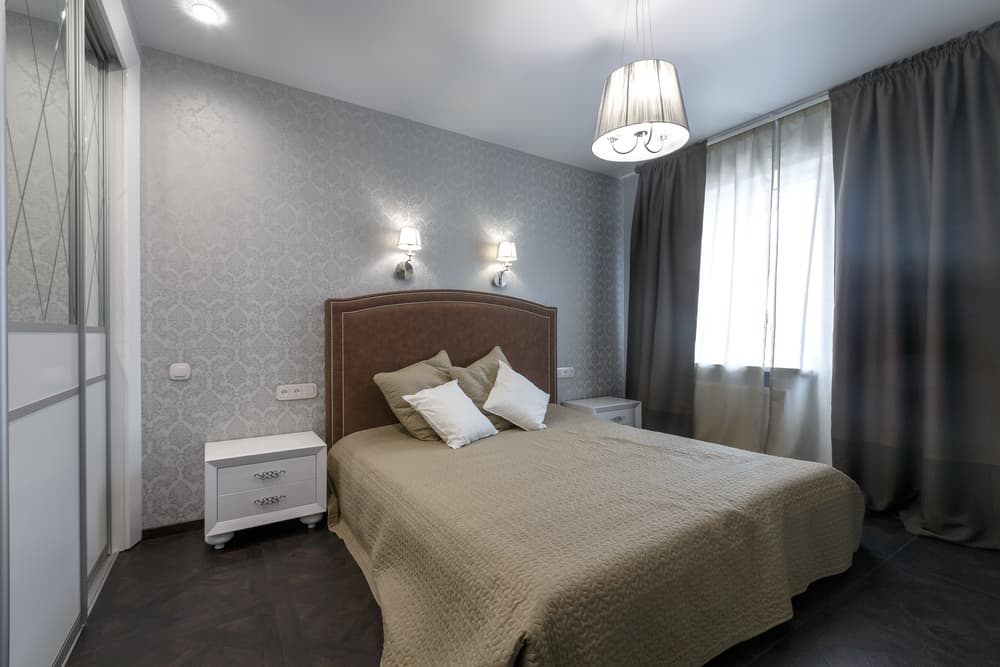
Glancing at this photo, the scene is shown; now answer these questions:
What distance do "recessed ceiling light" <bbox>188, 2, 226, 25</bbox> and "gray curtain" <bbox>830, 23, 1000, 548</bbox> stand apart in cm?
360

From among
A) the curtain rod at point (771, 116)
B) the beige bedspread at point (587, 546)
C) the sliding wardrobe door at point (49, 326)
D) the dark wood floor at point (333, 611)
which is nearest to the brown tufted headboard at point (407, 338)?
the beige bedspread at point (587, 546)

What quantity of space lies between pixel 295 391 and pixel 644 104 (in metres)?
2.49

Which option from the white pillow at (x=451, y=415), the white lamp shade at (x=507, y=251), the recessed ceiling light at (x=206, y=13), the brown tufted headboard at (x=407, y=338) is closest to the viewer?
the recessed ceiling light at (x=206, y=13)

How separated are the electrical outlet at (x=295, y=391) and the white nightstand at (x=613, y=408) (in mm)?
2050

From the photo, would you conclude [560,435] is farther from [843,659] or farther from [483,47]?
[483,47]

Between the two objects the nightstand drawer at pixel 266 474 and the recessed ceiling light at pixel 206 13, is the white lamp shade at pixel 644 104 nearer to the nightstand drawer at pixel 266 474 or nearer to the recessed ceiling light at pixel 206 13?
the recessed ceiling light at pixel 206 13

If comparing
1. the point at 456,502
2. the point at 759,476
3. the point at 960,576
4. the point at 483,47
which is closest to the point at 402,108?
the point at 483,47

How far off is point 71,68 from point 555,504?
241 cm

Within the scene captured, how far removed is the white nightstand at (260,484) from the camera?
2199 mm

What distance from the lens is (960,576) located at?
6.67 feet

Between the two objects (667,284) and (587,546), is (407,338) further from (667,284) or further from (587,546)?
(667,284)

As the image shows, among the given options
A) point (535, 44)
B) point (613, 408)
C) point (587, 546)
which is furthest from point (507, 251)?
point (587, 546)

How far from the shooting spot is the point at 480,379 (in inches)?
118

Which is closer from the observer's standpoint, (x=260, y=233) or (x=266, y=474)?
(x=266, y=474)
